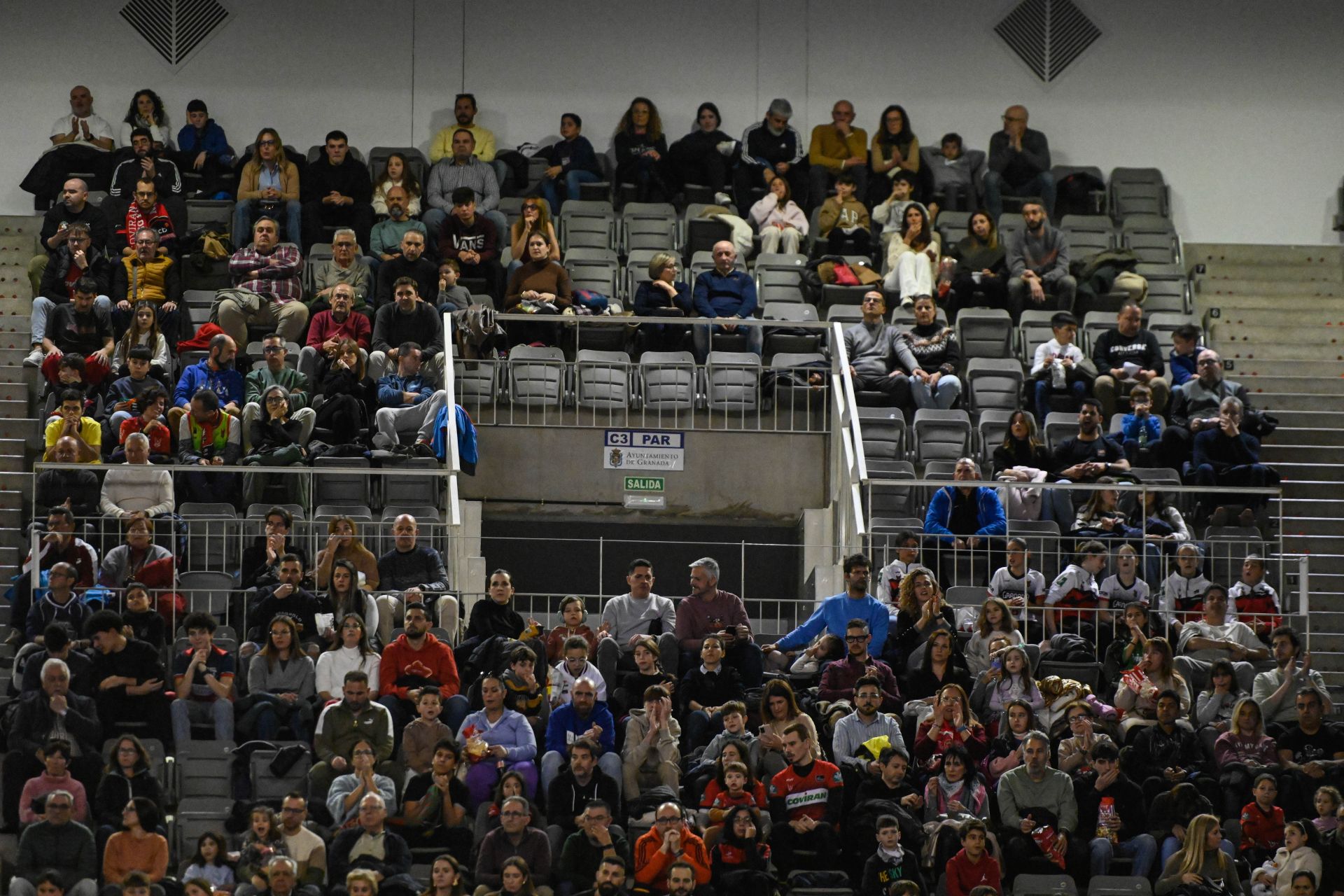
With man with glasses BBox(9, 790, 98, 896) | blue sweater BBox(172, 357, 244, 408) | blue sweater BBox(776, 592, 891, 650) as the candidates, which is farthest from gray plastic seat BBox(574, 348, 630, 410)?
man with glasses BBox(9, 790, 98, 896)

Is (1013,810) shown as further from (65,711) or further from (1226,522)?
(65,711)

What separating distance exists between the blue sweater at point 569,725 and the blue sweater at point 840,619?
1.60 metres

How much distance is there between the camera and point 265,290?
55.4 ft

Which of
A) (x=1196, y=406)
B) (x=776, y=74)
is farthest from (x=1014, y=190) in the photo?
(x=1196, y=406)

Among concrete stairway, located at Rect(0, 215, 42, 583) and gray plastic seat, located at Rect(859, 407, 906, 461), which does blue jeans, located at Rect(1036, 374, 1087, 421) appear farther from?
concrete stairway, located at Rect(0, 215, 42, 583)

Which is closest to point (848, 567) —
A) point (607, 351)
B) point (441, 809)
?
point (441, 809)

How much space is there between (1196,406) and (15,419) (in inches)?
324

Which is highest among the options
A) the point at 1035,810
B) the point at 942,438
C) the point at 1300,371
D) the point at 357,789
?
the point at 1300,371

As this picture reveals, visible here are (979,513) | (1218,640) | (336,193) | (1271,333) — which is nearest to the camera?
(1218,640)

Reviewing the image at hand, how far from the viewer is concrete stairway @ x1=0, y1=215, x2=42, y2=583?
50.3ft

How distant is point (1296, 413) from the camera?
17141 millimetres

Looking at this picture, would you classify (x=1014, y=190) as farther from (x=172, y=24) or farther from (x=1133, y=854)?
(x=1133, y=854)

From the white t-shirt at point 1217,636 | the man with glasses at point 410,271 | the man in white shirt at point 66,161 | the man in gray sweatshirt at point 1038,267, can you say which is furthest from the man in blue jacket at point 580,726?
the man in white shirt at point 66,161

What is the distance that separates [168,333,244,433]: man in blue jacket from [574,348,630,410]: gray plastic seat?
240cm
